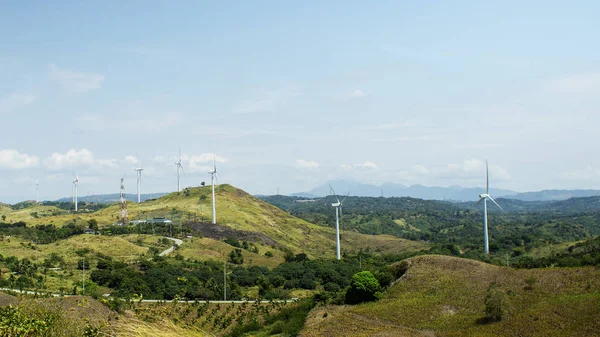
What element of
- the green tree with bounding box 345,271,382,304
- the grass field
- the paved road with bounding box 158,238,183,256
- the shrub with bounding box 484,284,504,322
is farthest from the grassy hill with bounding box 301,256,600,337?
the paved road with bounding box 158,238,183,256

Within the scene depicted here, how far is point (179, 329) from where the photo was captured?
1005 cm

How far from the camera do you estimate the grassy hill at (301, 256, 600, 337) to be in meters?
47.7

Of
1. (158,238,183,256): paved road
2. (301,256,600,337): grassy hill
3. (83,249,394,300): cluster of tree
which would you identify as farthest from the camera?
(158,238,183,256): paved road

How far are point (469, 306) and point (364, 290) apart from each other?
13491mm

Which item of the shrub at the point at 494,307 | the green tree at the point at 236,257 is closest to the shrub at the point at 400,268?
the shrub at the point at 494,307

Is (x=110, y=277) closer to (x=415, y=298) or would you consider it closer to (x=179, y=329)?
(x=415, y=298)

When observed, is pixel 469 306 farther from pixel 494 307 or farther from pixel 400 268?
pixel 400 268

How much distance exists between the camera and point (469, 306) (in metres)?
56.5

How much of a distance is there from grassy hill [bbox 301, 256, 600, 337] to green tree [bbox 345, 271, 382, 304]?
5.50 feet

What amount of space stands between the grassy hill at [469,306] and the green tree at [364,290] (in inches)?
66.0

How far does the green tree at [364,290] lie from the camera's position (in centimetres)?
6462

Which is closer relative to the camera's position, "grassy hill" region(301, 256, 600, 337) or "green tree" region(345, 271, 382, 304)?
"grassy hill" region(301, 256, 600, 337)

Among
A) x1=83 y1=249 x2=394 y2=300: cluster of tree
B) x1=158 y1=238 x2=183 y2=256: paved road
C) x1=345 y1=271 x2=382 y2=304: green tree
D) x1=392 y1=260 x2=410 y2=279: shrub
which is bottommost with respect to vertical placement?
x1=83 y1=249 x2=394 y2=300: cluster of tree

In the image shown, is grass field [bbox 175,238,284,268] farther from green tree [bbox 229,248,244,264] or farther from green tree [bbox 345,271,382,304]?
green tree [bbox 345,271,382,304]
